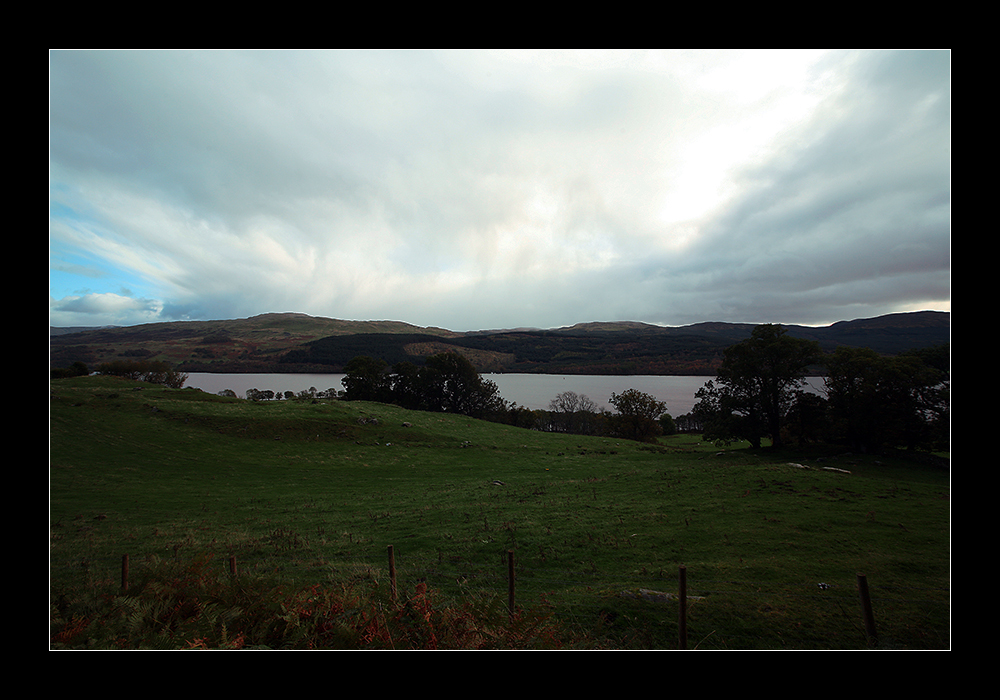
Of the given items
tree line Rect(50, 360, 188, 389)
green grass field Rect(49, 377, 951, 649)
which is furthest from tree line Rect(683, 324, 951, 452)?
tree line Rect(50, 360, 188, 389)

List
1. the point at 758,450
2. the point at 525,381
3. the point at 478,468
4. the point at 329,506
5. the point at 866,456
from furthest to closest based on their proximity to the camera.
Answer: the point at 525,381 < the point at 758,450 < the point at 478,468 < the point at 866,456 < the point at 329,506

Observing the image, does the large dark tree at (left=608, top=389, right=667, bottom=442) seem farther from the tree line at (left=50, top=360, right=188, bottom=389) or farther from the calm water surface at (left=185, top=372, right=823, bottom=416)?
the tree line at (left=50, top=360, right=188, bottom=389)

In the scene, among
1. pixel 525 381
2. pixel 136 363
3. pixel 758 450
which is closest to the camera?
pixel 758 450

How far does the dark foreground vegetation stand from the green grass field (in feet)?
0.22

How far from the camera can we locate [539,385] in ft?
252

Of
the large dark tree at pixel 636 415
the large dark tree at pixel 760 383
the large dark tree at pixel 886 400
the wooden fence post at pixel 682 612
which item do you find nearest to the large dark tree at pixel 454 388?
the large dark tree at pixel 636 415

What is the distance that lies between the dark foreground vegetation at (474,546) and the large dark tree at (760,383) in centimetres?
179
